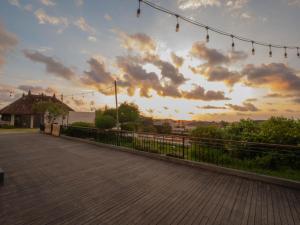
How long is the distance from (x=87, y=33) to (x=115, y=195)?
1053 cm

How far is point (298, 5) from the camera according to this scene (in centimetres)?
675

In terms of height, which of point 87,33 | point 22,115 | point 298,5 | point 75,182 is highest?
point 87,33

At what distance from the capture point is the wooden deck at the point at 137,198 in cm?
299

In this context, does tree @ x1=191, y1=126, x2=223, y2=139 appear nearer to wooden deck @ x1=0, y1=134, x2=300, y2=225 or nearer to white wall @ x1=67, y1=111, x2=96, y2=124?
wooden deck @ x1=0, y1=134, x2=300, y2=225

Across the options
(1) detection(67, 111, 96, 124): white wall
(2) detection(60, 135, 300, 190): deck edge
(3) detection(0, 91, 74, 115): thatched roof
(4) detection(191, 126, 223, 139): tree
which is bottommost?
(2) detection(60, 135, 300, 190): deck edge

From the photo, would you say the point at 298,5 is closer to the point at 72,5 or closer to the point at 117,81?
the point at 72,5

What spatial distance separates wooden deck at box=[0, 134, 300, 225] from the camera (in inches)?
118

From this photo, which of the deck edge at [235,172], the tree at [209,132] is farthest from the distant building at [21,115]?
the deck edge at [235,172]

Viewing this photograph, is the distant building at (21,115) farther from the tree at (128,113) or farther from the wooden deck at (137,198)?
the wooden deck at (137,198)

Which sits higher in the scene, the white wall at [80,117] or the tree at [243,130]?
the white wall at [80,117]

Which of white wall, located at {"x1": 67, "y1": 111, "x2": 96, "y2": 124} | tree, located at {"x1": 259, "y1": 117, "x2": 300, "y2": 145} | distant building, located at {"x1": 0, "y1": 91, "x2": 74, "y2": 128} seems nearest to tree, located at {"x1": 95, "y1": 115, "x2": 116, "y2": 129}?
white wall, located at {"x1": 67, "y1": 111, "x2": 96, "y2": 124}

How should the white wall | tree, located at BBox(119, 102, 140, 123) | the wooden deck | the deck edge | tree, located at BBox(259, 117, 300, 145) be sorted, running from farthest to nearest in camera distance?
the white wall → tree, located at BBox(119, 102, 140, 123) → tree, located at BBox(259, 117, 300, 145) → the deck edge → the wooden deck

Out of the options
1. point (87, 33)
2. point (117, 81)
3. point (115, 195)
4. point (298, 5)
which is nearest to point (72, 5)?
point (87, 33)

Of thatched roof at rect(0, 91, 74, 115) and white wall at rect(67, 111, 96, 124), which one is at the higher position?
thatched roof at rect(0, 91, 74, 115)
